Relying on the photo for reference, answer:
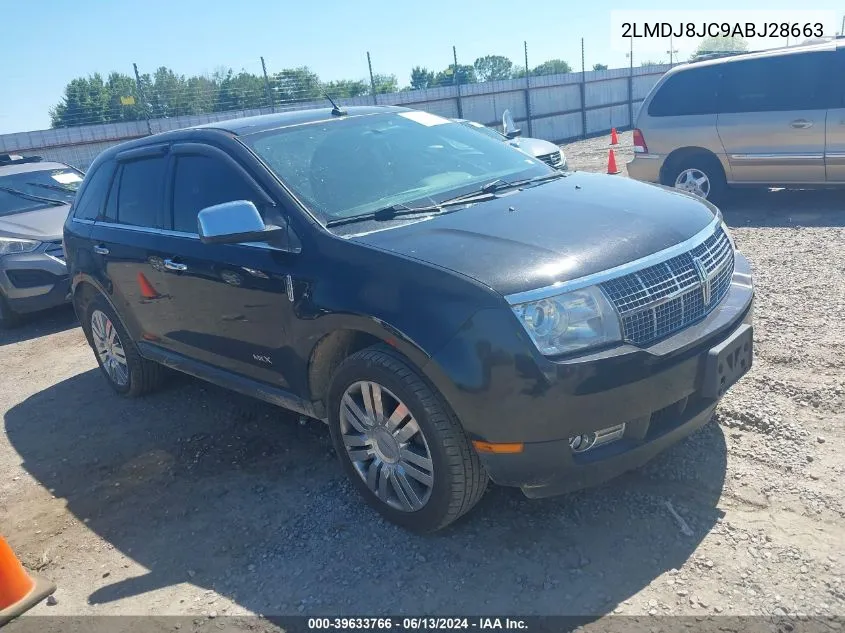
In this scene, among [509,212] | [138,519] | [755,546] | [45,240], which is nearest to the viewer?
[755,546]

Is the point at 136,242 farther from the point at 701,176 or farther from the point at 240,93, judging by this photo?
the point at 240,93

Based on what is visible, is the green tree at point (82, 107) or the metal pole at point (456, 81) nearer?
the green tree at point (82, 107)

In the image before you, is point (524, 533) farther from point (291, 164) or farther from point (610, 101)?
point (610, 101)

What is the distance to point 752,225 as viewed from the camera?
814 centimetres

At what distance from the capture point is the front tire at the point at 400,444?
9.70 ft

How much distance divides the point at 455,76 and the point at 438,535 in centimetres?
1939

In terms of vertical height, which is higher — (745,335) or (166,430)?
(745,335)

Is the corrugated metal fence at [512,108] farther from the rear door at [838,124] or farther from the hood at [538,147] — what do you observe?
the rear door at [838,124]

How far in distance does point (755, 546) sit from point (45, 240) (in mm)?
7824

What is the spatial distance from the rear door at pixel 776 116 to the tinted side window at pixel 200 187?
22.1ft

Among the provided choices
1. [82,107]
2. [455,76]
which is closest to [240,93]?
[82,107]

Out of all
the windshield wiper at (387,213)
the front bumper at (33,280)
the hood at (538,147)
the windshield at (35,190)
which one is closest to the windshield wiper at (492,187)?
the windshield wiper at (387,213)

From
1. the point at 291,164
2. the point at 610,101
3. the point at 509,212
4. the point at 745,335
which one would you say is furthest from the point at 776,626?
the point at 610,101

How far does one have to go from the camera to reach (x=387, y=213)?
3.53 metres
